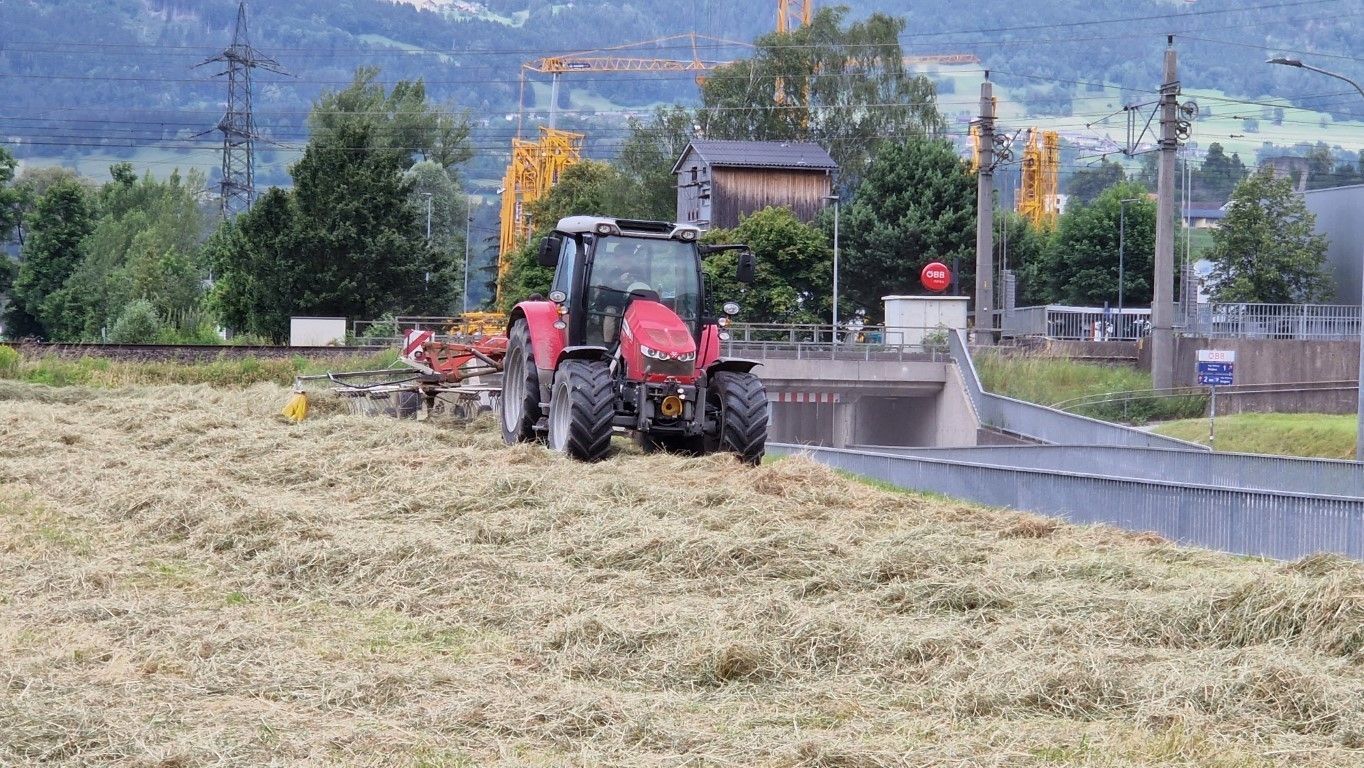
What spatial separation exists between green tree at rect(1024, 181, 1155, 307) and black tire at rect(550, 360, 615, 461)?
169 feet

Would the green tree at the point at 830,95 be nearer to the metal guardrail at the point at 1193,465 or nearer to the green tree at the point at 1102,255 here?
the green tree at the point at 1102,255

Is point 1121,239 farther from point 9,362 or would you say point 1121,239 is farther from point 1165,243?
point 9,362

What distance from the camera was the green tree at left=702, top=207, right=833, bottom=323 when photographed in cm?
5584

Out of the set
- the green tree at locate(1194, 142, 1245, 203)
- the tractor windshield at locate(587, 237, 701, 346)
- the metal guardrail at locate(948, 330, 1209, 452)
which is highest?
the green tree at locate(1194, 142, 1245, 203)

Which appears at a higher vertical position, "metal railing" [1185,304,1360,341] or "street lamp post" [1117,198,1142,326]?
"street lamp post" [1117,198,1142,326]

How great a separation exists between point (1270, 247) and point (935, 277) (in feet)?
37.9

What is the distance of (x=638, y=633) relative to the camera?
8625 mm

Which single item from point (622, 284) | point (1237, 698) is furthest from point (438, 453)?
point (1237, 698)

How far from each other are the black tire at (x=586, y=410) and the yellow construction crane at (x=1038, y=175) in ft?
242

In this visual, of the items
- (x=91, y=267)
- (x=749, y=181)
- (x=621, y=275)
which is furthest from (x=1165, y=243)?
(x=91, y=267)

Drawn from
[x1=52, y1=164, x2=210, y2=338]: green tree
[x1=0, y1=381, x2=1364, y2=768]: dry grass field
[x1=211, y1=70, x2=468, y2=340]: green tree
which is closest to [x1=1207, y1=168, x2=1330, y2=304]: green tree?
[x1=211, y1=70, x2=468, y2=340]: green tree

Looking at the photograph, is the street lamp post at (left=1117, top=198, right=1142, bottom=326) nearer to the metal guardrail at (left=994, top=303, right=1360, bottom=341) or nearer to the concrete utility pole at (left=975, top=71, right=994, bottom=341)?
the metal guardrail at (left=994, top=303, right=1360, bottom=341)

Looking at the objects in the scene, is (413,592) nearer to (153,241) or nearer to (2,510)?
(2,510)

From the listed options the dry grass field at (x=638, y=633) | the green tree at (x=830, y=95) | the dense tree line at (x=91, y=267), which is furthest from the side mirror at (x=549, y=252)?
the green tree at (x=830, y=95)
